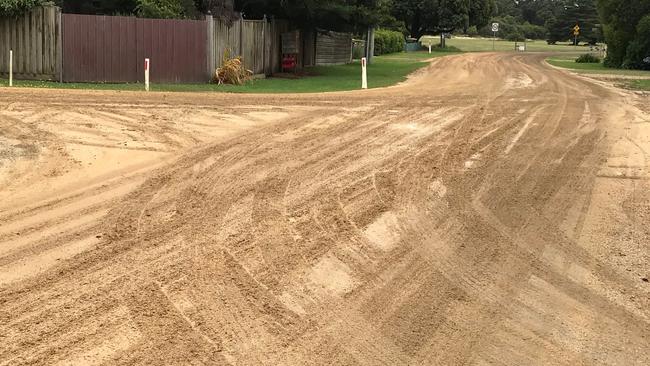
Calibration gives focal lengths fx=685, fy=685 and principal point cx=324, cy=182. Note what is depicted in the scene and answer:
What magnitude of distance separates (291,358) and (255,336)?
1.23ft

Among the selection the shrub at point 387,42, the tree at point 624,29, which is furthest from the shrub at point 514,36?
the tree at point 624,29

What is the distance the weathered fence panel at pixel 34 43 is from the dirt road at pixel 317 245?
31.0 ft

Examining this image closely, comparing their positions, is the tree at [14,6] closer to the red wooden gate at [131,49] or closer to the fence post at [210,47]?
the red wooden gate at [131,49]

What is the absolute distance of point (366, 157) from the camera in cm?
1073

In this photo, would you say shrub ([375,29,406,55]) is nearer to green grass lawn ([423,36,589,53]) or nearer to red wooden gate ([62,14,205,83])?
green grass lawn ([423,36,589,53])

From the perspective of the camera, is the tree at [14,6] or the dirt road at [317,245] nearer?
the dirt road at [317,245]

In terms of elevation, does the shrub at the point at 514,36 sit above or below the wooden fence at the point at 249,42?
above

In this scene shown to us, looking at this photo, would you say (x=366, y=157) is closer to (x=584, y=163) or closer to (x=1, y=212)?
(x=584, y=163)

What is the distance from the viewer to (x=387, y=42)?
6153 centimetres

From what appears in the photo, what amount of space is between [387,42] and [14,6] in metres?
43.5

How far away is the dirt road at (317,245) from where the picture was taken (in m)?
4.53

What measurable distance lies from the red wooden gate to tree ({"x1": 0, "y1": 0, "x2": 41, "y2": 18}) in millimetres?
1063

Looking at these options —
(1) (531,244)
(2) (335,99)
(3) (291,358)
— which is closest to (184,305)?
(3) (291,358)

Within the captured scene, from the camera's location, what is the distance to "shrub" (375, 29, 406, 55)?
59.1 meters
